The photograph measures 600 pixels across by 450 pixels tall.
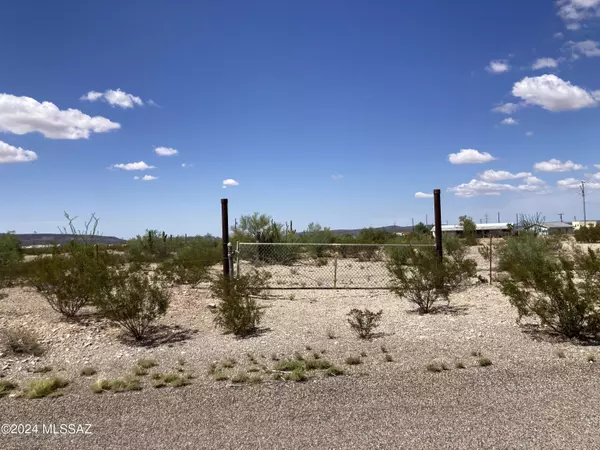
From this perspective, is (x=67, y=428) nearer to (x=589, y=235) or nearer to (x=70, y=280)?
(x=70, y=280)

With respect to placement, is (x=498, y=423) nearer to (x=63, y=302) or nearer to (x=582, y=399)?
(x=582, y=399)

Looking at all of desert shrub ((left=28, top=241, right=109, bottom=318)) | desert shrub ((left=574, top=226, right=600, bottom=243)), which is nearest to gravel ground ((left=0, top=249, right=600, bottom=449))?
desert shrub ((left=28, top=241, right=109, bottom=318))

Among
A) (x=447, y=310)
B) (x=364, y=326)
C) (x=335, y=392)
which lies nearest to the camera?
(x=335, y=392)

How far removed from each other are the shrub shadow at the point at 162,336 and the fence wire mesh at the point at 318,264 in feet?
13.3

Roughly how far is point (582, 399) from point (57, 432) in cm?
543

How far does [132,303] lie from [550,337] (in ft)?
23.9

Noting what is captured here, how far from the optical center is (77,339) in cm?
919

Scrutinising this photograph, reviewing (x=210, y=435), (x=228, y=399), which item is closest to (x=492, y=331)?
(x=228, y=399)

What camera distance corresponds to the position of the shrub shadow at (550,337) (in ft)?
25.6

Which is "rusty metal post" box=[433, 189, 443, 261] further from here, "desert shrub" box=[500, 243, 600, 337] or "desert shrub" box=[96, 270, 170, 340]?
"desert shrub" box=[96, 270, 170, 340]

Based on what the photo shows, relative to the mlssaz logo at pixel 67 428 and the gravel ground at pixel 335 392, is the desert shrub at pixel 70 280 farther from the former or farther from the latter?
the mlssaz logo at pixel 67 428

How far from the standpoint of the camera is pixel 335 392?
5.88 m

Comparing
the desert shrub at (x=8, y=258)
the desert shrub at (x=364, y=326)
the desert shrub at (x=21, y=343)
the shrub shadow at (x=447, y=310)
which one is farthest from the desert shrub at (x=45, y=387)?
the desert shrub at (x=8, y=258)

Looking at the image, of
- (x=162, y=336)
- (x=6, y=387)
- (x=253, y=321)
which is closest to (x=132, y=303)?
(x=162, y=336)
